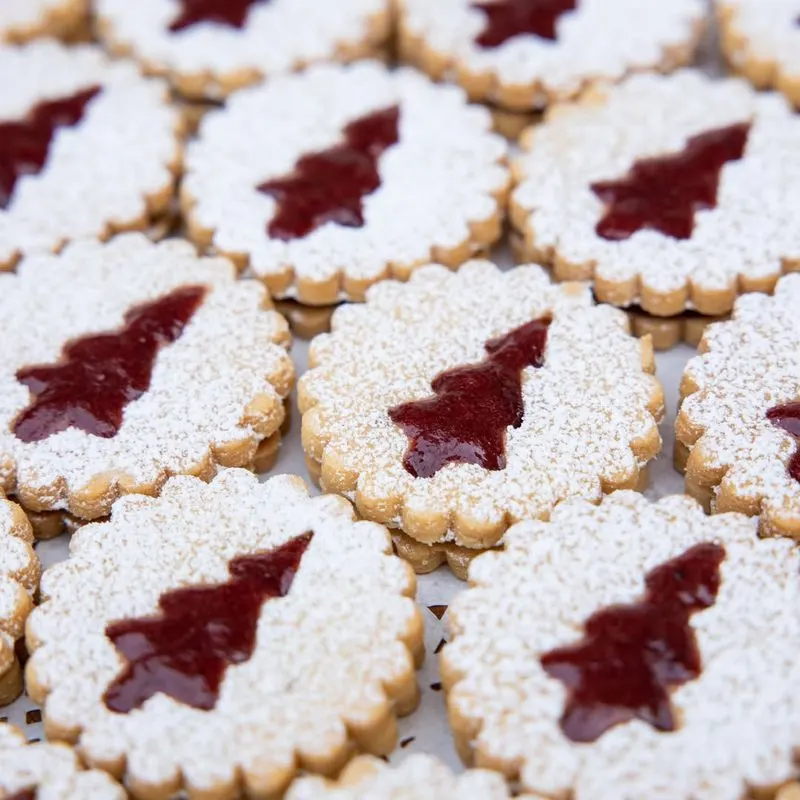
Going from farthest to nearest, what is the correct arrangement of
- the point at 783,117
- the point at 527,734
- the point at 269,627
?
1. the point at 783,117
2. the point at 269,627
3. the point at 527,734

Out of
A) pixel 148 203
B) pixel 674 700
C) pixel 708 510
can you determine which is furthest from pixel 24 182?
pixel 674 700

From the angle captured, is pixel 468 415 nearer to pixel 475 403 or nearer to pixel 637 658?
pixel 475 403

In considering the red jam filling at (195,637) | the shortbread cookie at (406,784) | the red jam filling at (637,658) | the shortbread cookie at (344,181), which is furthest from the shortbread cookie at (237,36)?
the shortbread cookie at (406,784)

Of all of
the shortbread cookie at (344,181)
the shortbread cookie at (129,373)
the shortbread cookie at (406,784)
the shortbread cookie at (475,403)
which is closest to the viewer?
the shortbread cookie at (406,784)

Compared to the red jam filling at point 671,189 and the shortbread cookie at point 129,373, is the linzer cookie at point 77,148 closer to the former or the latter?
the shortbread cookie at point 129,373

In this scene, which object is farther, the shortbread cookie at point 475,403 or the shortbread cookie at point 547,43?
the shortbread cookie at point 547,43

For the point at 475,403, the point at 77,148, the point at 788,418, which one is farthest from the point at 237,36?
the point at 788,418

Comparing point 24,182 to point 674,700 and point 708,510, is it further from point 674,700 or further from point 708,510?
point 674,700

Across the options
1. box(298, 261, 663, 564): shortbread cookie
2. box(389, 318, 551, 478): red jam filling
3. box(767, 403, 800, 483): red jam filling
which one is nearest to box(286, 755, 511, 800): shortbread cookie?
box(298, 261, 663, 564): shortbread cookie
